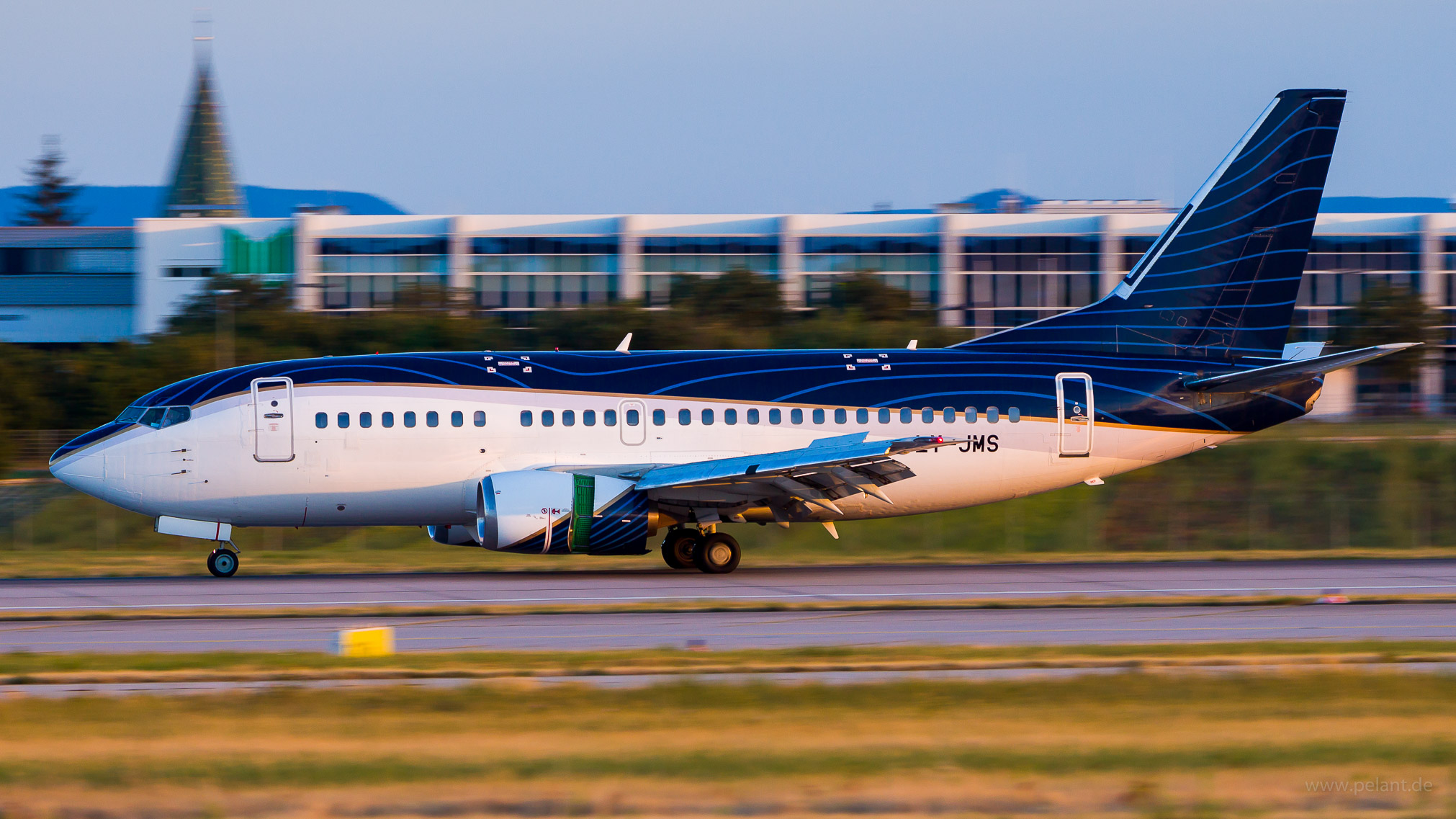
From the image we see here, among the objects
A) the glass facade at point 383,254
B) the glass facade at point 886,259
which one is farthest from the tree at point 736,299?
the glass facade at point 383,254

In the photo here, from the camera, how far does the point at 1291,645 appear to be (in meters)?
16.0

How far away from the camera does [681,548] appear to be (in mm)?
26016

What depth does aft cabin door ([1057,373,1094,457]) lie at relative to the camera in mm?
26656

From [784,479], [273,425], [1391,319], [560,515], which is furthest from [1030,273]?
[273,425]

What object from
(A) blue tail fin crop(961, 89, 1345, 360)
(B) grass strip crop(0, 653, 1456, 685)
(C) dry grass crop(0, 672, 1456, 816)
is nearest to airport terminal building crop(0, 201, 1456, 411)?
(A) blue tail fin crop(961, 89, 1345, 360)

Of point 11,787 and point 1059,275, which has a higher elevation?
point 1059,275

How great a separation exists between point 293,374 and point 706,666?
13693 mm

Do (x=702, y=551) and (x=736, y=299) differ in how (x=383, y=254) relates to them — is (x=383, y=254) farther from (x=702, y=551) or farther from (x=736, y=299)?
(x=702, y=551)

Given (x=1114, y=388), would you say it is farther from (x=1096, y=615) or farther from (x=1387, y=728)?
(x=1387, y=728)

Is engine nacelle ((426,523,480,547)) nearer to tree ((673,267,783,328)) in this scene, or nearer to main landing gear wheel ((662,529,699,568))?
main landing gear wheel ((662,529,699,568))

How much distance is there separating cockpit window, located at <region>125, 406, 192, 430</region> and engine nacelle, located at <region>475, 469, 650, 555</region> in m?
5.68

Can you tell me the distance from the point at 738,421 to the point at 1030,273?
7222 centimetres

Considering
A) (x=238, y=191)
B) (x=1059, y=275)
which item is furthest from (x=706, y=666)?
(x=238, y=191)

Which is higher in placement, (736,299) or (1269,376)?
(736,299)
